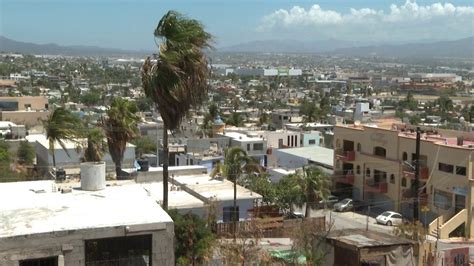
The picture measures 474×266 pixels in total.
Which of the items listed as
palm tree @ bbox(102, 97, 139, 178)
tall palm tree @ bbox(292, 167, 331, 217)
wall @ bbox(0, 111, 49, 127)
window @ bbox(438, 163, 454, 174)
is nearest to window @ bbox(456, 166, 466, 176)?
window @ bbox(438, 163, 454, 174)

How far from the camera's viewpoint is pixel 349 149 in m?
43.6

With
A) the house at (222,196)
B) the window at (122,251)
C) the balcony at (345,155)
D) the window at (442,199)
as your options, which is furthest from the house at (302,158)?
the window at (122,251)

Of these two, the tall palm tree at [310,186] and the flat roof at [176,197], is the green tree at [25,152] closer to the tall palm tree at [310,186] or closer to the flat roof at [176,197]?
the flat roof at [176,197]

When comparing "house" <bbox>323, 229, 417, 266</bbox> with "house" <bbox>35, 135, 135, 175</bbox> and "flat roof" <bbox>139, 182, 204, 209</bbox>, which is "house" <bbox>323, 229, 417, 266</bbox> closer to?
"flat roof" <bbox>139, 182, 204, 209</bbox>

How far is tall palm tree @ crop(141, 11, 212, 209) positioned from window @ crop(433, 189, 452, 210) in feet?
77.5

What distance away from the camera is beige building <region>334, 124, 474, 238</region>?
111ft

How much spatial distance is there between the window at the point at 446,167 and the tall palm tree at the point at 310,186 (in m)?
6.98

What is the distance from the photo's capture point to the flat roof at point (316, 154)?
48312mm

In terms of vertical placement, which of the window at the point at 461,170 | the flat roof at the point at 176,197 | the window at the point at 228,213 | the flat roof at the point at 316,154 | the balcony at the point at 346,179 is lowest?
the balcony at the point at 346,179

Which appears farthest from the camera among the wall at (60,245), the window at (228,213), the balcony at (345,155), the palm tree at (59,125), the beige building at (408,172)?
the balcony at (345,155)

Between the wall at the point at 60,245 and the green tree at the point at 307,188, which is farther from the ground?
the wall at the point at 60,245

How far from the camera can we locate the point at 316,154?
51.9 metres

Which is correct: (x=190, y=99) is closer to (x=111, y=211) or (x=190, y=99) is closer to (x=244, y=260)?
(x=111, y=211)

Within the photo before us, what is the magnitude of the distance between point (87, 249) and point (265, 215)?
18503mm
